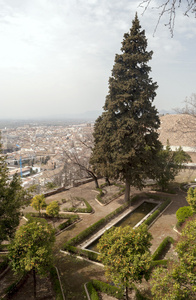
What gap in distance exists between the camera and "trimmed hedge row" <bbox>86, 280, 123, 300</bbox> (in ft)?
22.5

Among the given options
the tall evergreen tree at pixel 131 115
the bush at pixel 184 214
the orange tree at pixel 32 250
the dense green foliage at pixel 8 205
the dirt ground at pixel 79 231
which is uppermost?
the tall evergreen tree at pixel 131 115

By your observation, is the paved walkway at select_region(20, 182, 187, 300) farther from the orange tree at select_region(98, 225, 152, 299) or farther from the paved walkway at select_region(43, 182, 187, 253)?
the orange tree at select_region(98, 225, 152, 299)

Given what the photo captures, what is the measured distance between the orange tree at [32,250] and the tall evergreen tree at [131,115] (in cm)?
686

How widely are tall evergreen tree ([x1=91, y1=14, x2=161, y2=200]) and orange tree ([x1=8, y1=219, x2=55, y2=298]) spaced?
6864 mm

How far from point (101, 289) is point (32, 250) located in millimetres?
2981

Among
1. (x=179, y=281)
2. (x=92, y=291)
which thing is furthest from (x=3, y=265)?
(x=179, y=281)

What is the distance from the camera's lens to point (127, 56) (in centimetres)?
1266

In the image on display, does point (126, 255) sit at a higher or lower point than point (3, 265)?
higher

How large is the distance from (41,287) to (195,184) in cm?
1621

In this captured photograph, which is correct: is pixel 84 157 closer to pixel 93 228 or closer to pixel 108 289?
pixel 93 228

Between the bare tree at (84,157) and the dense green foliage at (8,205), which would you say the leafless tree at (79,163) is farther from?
the dense green foliage at (8,205)

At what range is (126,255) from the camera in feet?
20.3

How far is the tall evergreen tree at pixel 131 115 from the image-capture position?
495 inches

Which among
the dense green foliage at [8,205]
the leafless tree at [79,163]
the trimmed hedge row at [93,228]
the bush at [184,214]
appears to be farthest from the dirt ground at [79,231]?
the dense green foliage at [8,205]
